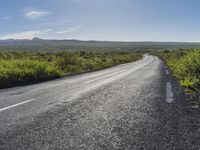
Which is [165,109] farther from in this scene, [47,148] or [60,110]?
[47,148]

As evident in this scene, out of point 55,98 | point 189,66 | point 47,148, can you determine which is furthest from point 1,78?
point 47,148

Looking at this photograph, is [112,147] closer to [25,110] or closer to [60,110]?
[60,110]

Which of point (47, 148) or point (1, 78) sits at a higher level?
point (47, 148)

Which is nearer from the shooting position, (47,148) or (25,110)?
(47,148)

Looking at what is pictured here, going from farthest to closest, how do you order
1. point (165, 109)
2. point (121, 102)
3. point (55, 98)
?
point (55, 98), point (121, 102), point (165, 109)

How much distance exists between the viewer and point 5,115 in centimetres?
635

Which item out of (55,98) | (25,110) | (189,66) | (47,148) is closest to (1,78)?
(55,98)

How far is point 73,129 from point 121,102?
3.08m

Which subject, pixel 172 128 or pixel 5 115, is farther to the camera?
pixel 5 115

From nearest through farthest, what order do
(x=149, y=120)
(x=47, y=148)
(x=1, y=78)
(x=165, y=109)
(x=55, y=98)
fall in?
1. (x=47, y=148)
2. (x=149, y=120)
3. (x=165, y=109)
4. (x=55, y=98)
5. (x=1, y=78)

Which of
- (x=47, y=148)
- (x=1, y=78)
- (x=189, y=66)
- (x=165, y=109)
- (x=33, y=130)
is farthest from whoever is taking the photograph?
(x=189, y=66)

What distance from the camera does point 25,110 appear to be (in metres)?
6.89

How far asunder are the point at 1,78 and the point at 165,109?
9776mm

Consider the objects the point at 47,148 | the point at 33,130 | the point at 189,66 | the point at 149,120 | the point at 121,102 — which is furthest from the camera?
the point at 189,66
